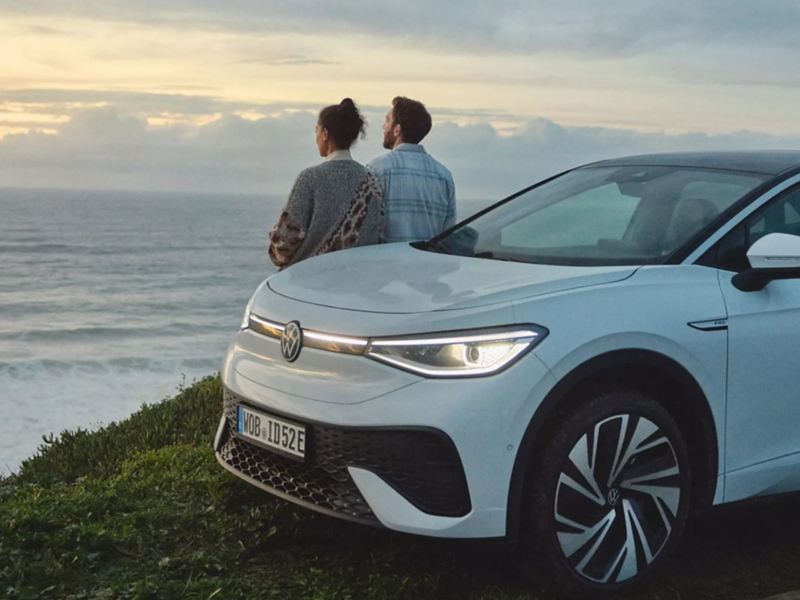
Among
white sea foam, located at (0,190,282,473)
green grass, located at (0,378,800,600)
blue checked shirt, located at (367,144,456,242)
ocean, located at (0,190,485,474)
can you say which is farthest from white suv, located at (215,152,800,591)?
ocean, located at (0,190,485,474)

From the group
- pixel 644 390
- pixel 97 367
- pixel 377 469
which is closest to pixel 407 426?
pixel 377 469

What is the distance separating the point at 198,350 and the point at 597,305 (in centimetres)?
3562

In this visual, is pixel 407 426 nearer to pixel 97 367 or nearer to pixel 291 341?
pixel 291 341

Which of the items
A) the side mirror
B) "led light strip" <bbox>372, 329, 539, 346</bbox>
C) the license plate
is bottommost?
the license plate

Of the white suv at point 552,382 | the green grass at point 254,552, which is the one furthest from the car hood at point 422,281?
the green grass at point 254,552

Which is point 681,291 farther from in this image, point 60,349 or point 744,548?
point 60,349

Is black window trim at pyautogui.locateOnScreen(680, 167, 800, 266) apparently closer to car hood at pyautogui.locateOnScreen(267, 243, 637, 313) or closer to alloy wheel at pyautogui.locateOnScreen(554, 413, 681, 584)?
car hood at pyautogui.locateOnScreen(267, 243, 637, 313)

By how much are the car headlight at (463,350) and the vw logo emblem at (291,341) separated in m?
0.41

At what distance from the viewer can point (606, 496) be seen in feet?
12.5

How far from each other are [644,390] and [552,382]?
0.55 meters

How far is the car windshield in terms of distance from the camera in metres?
4.38

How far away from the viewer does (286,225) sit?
6098mm

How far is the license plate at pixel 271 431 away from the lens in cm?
378

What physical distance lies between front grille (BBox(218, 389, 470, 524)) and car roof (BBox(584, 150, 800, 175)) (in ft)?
6.77
